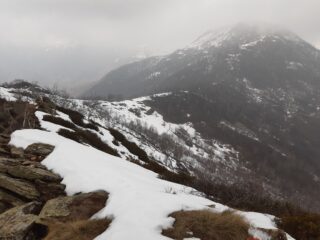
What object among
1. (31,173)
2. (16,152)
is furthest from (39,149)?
(31,173)

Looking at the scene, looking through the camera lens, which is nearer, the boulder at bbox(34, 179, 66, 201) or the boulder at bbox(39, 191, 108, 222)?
the boulder at bbox(39, 191, 108, 222)

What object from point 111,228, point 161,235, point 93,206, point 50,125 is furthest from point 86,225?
point 50,125

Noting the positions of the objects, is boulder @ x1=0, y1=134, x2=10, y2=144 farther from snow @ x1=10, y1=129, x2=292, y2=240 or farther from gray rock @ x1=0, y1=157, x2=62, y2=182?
gray rock @ x1=0, y1=157, x2=62, y2=182

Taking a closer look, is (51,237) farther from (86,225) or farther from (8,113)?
(8,113)

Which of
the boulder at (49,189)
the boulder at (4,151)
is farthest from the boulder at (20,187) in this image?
the boulder at (4,151)

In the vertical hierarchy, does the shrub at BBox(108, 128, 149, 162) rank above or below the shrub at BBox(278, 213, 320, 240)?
below

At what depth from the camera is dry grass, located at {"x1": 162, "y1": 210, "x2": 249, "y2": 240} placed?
34.7 feet

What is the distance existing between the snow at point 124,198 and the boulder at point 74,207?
1.47 ft

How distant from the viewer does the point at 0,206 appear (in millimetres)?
15148

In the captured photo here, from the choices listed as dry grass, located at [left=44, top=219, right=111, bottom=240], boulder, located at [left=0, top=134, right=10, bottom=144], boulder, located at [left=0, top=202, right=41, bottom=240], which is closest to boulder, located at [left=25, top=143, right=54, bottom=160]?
boulder, located at [left=0, top=134, right=10, bottom=144]

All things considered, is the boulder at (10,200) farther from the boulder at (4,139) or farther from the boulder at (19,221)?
the boulder at (4,139)

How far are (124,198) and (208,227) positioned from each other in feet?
11.3

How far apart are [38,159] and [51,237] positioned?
28.6ft

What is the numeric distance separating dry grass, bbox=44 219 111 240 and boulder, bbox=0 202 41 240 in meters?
0.98
